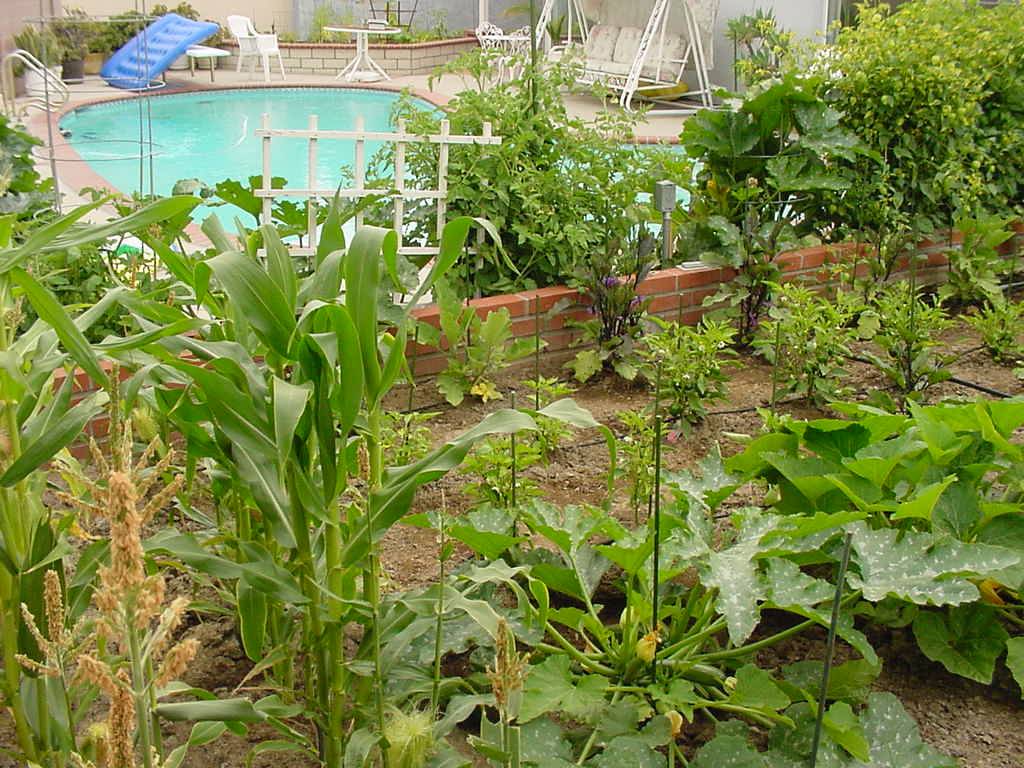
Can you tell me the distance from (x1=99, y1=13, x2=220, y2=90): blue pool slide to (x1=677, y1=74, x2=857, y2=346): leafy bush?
10847mm

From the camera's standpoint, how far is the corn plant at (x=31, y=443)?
1.42 meters

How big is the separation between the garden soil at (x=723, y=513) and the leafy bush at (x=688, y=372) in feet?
0.27

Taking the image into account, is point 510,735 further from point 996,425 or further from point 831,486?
point 996,425

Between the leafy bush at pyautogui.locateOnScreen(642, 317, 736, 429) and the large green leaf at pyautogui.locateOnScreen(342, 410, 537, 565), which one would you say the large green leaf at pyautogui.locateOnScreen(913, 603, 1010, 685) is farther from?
the leafy bush at pyautogui.locateOnScreen(642, 317, 736, 429)

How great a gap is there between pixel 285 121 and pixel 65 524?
36.6 ft

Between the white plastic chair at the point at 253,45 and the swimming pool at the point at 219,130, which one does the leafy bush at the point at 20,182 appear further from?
the white plastic chair at the point at 253,45

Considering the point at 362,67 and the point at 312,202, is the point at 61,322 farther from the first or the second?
the point at 362,67

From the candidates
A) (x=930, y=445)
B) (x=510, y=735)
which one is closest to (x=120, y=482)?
(x=510, y=735)

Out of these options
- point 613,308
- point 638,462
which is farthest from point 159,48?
point 638,462

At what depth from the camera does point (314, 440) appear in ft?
5.24

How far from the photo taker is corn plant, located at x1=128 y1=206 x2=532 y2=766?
4.88ft

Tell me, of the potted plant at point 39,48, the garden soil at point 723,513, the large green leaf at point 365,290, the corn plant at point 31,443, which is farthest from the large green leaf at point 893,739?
the potted plant at point 39,48

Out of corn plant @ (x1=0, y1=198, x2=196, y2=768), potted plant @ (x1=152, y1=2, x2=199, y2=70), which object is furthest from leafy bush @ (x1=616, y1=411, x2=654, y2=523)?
potted plant @ (x1=152, y1=2, x2=199, y2=70)

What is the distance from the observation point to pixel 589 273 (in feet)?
11.7
